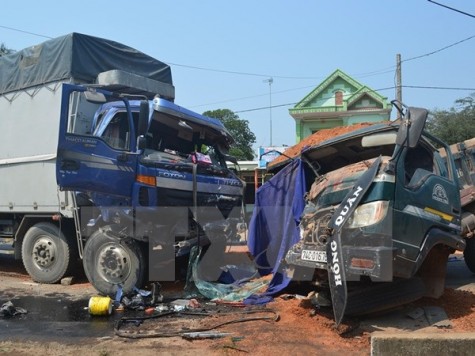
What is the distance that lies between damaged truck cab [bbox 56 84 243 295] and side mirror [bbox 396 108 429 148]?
365 centimetres

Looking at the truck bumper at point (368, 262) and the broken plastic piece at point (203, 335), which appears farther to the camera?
the broken plastic piece at point (203, 335)

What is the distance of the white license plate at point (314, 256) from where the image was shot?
220 inches

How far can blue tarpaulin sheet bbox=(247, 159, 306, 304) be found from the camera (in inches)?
291

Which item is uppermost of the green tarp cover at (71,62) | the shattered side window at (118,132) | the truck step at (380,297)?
the green tarp cover at (71,62)

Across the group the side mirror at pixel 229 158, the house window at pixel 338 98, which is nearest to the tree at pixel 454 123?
the house window at pixel 338 98

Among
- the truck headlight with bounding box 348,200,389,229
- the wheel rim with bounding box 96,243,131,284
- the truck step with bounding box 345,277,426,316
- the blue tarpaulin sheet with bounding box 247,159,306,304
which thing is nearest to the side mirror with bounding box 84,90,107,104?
the wheel rim with bounding box 96,243,131,284

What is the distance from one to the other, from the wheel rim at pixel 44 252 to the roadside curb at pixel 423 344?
6.29m

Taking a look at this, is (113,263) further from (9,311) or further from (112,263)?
(9,311)

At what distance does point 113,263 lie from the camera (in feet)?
24.8

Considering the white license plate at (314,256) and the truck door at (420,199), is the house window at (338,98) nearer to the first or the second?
the truck door at (420,199)

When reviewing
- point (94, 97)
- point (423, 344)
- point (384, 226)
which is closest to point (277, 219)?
point (384, 226)

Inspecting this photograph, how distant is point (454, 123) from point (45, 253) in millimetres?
26159

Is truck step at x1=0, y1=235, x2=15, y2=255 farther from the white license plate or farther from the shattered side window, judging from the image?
the white license plate

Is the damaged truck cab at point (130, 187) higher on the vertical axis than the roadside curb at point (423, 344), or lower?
higher
